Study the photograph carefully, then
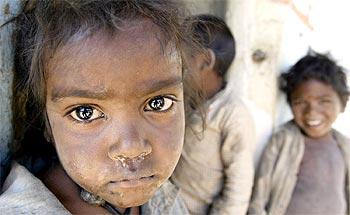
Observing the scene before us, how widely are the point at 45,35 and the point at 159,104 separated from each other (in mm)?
261

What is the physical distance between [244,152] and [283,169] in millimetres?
316

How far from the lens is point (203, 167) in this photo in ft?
7.02

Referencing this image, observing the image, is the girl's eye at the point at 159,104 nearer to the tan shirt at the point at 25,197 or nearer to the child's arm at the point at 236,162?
the tan shirt at the point at 25,197

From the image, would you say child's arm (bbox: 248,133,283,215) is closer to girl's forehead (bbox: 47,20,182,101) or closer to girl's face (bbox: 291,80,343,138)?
girl's face (bbox: 291,80,343,138)

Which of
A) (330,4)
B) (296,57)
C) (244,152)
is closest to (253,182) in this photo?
(244,152)

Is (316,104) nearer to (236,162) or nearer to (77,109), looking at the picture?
(236,162)

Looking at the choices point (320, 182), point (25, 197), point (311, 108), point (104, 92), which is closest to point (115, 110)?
point (104, 92)

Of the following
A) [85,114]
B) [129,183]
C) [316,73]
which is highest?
[316,73]

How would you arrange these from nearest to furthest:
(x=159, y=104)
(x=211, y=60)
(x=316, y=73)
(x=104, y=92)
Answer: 1. (x=104, y=92)
2. (x=159, y=104)
3. (x=211, y=60)
4. (x=316, y=73)

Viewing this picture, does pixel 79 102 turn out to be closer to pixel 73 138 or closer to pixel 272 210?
pixel 73 138

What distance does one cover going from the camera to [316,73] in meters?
2.29

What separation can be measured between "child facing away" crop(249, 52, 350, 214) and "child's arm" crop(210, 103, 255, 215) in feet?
0.64

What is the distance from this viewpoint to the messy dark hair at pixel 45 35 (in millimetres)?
909

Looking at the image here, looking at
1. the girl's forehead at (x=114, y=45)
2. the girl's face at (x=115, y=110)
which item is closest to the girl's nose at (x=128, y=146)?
the girl's face at (x=115, y=110)
